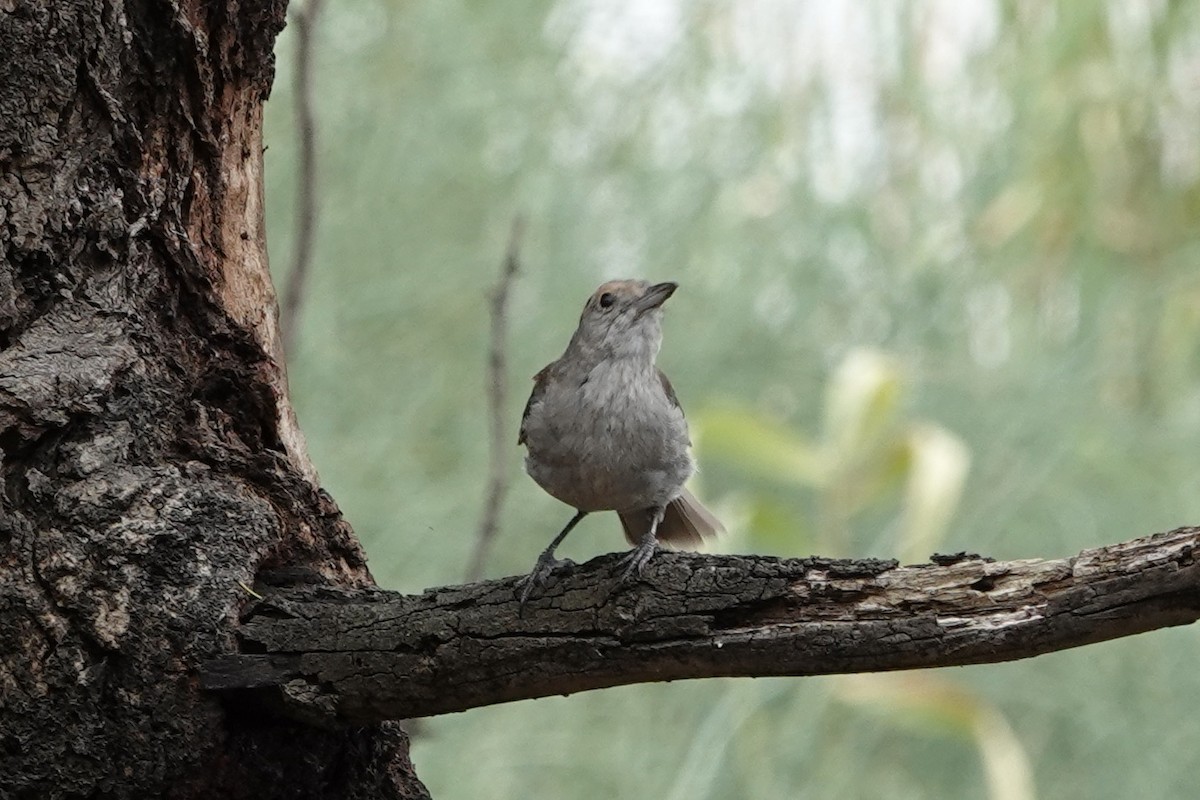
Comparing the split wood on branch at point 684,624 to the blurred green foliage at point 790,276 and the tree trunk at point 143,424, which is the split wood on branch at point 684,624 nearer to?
the tree trunk at point 143,424

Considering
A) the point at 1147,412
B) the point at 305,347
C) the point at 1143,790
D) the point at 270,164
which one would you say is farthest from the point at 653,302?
the point at 1147,412

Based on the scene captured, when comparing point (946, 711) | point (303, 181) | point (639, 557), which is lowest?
point (639, 557)

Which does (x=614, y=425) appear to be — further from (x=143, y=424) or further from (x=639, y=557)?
(x=143, y=424)

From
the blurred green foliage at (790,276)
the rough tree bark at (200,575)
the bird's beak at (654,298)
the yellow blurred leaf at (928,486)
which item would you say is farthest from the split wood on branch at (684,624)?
the blurred green foliage at (790,276)

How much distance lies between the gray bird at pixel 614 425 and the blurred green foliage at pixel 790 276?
90.5 inches

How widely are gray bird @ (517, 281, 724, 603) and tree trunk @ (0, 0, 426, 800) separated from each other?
2.50 feet

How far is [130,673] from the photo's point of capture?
2156 millimetres

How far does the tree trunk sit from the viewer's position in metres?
2.15

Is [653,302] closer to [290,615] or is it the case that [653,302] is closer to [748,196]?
[290,615]

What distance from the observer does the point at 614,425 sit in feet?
10.7

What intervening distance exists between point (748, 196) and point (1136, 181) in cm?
175

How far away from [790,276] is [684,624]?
4.78 metres

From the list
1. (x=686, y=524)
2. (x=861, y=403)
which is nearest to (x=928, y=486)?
(x=861, y=403)

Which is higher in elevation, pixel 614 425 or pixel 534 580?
pixel 614 425
